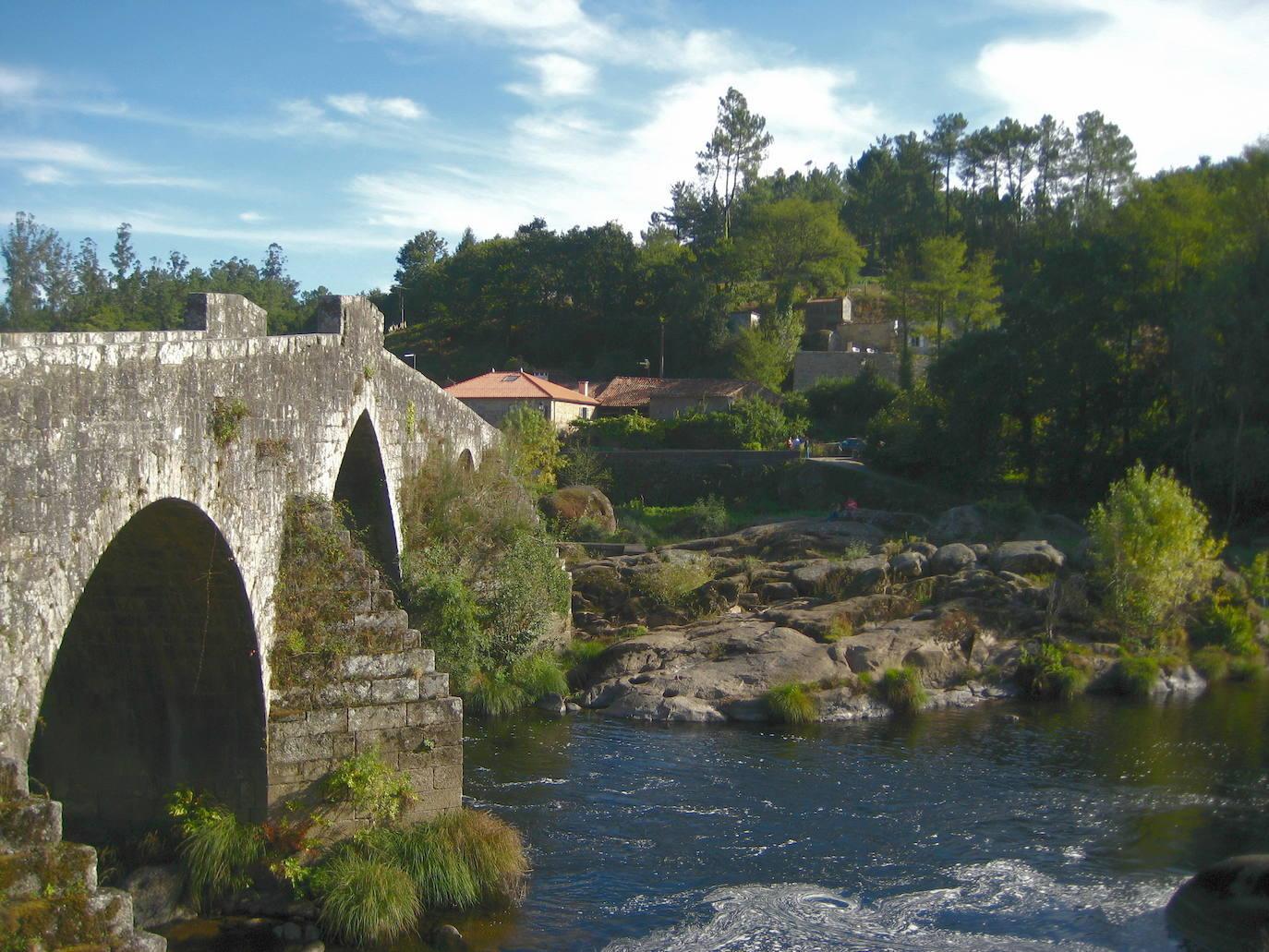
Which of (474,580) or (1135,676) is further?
(1135,676)

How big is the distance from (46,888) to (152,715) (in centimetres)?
557

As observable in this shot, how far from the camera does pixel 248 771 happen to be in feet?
38.9

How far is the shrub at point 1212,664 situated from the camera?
23.4 metres

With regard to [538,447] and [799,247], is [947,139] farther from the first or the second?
[538,447]

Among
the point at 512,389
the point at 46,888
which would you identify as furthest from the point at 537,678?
the point at 512,389

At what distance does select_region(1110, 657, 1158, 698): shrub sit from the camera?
73.4 ft

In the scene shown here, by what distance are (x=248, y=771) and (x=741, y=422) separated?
3530 centimetres

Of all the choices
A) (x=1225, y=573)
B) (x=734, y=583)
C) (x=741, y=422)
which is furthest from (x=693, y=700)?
(x=741, y=422)

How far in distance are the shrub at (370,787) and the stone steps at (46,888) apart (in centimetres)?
515

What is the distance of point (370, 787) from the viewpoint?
1200 centimetres

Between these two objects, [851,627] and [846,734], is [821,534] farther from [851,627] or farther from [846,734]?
[846,734]

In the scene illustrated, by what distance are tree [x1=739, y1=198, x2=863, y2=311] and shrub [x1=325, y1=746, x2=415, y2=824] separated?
56.6 meters

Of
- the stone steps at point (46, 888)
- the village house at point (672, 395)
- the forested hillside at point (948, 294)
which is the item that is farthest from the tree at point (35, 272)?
the stone steps at point (46, 888)

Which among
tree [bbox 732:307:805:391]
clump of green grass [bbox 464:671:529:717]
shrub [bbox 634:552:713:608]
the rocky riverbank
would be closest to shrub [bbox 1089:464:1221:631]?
the rocky riverbank
